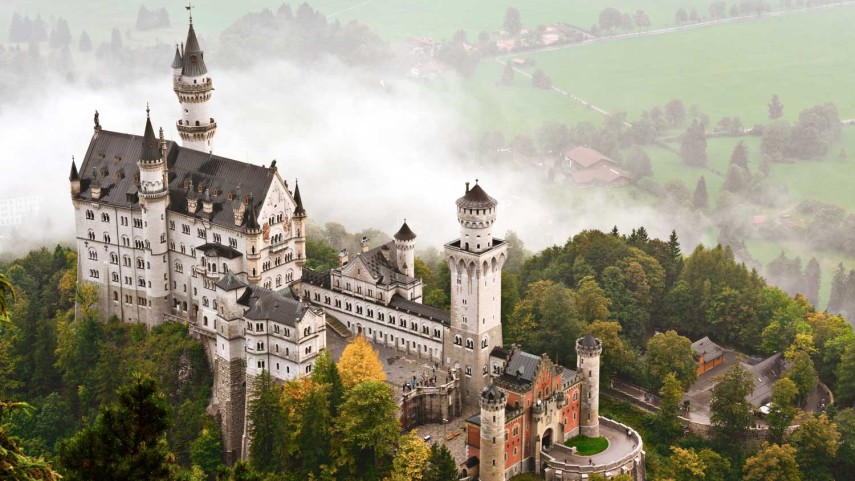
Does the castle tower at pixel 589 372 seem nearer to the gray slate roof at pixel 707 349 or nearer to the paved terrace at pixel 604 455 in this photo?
the paved terrace at pixel 604 455

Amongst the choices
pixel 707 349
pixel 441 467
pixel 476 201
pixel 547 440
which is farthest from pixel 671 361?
pixel 441 467

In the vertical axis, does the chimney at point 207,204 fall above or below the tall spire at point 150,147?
below

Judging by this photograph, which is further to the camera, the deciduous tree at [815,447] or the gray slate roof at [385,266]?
the gray slate roof at [385,266]

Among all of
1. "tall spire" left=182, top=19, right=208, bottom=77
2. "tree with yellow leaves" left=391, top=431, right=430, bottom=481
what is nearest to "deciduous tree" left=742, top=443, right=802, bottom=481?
"tree with yellow leaves" left=391, top=431, right=430, bottom=481

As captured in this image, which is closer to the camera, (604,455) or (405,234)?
(604,455)

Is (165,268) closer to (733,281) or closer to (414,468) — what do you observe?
(414,468)

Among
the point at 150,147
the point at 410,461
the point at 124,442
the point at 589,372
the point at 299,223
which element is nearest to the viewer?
the point at 124,442

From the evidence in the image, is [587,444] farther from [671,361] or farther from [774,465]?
[774,465]

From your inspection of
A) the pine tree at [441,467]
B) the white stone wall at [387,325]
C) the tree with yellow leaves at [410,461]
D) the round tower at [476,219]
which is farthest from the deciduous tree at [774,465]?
the round tower at [476,219]
